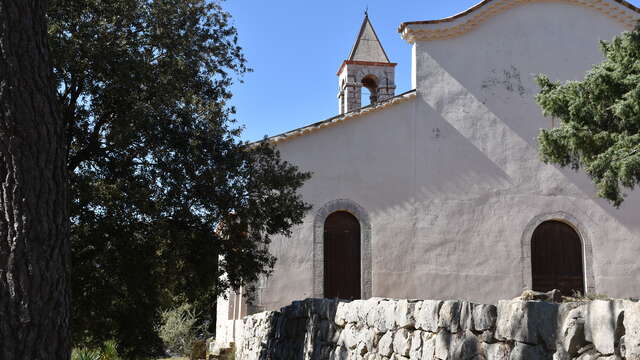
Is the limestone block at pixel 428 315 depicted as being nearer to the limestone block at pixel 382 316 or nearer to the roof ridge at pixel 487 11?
the limestone block at pixel 382 316

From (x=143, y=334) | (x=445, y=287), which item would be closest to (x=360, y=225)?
(x=445, y=287)

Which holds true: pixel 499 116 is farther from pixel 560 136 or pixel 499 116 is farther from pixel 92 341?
pixel 92 341

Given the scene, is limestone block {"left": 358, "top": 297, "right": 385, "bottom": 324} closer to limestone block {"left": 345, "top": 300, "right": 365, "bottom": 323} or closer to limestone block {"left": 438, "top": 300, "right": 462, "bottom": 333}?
limestone block {"left": 345, "top": 300, "right": 365, "bottom": 323}

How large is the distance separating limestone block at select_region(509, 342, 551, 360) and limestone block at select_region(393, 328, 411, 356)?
4.87ft

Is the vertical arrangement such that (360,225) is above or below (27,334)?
above

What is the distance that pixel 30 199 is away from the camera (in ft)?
14.9

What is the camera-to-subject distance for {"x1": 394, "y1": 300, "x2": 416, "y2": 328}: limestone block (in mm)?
5645

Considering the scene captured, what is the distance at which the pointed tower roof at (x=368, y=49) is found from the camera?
24.6 meters

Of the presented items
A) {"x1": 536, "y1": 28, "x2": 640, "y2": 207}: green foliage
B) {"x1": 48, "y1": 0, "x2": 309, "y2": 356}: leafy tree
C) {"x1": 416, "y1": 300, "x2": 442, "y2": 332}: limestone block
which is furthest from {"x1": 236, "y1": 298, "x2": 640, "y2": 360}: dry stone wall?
{"x1": 536, "y1": 28, "x2": 640, "y2": 207}: green foliage

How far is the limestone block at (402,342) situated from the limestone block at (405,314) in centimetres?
6

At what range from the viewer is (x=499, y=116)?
17.5 metres

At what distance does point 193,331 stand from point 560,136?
14867 millimetres

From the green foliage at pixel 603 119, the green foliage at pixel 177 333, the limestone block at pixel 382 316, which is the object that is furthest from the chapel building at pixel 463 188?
the limestone block at pixel 382 316

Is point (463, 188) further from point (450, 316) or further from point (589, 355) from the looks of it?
point (589, 355)
